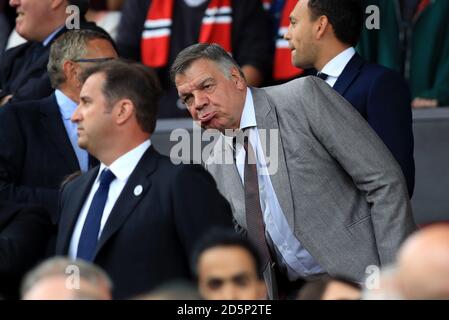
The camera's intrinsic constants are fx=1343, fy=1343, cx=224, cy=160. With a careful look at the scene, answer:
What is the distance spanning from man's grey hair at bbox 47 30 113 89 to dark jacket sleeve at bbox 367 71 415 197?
56.2 inches

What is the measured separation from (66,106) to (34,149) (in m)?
0.26

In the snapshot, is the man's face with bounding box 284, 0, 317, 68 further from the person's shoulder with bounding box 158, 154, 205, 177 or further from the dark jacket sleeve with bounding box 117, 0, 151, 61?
the dark jacket sleeve with bounding box 117, 0, 151, 61

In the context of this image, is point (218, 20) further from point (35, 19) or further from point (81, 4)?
point (35, 19)

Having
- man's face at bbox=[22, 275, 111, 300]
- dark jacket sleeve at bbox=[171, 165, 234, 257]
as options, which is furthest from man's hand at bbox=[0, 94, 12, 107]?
man's face at bbox=[22, 275, 111, 300]

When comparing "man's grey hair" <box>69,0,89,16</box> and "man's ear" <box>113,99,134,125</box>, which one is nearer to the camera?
"man's ear" <box>113,99,134,125</box>

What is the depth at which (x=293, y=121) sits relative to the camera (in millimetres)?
5012

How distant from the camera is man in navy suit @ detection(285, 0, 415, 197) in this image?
5.29 meters

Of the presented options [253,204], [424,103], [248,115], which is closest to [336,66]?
[248,115]

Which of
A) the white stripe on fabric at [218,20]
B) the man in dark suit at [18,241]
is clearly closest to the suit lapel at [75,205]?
the man in dark suit at [18,241]

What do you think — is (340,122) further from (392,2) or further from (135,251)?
(392,2)

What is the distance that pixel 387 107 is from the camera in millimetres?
5293

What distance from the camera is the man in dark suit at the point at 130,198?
4.49 metres
